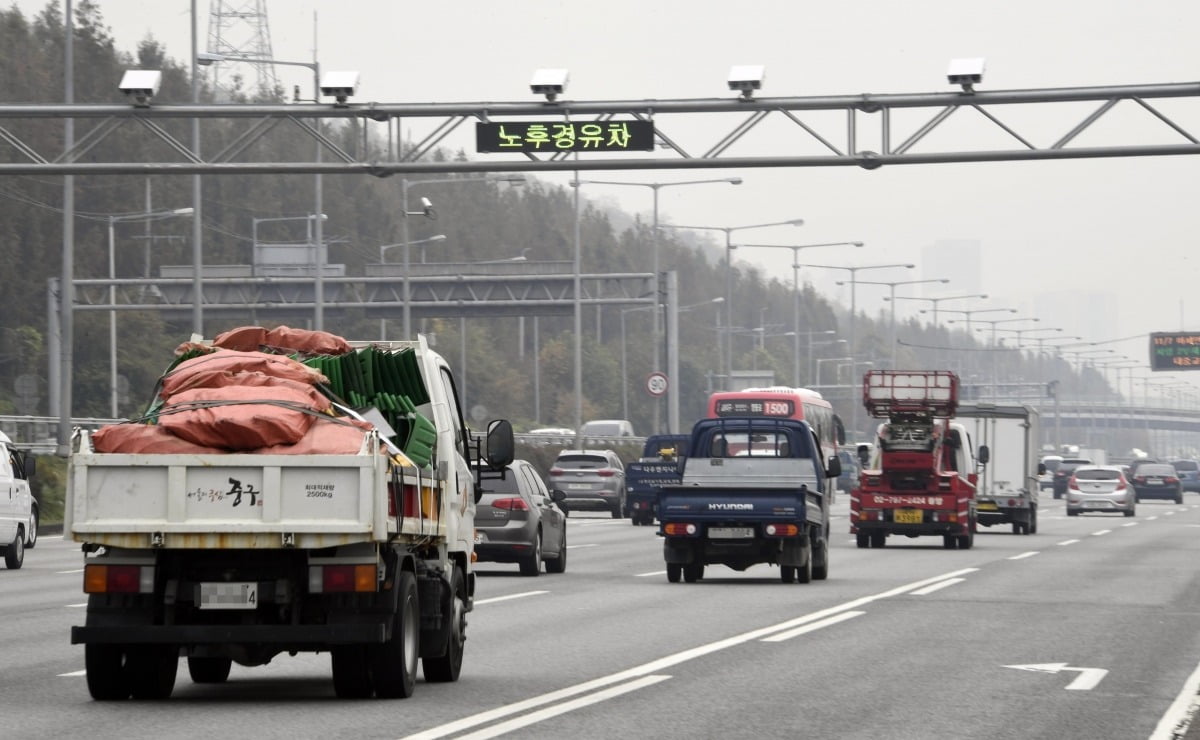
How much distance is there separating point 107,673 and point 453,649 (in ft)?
7.51

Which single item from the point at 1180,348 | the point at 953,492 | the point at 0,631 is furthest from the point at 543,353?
the point at 0,631

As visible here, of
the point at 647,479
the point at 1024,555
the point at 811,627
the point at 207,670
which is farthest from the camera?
the point at 647,479

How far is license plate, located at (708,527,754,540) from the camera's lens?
26828mm

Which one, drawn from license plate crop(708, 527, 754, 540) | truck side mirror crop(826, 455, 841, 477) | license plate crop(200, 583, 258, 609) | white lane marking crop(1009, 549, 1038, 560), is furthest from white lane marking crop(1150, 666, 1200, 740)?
white lane marking crop(1009, 549, 1038, 560)

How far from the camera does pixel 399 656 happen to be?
12.9m

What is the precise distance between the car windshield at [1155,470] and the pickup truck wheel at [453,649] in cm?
7368

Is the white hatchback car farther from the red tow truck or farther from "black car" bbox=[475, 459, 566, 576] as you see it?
"black car" bbox=[475, 459, 566, 576]

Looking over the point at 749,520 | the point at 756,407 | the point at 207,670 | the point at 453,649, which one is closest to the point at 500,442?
the point at 453,649

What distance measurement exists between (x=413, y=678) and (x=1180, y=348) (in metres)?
112

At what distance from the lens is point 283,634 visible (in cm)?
1240

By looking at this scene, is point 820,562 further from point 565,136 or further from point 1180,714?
point 1180,714

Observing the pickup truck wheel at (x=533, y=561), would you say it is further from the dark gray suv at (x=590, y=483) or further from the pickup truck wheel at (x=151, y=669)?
the dark gray suv at (x=590, y=483)

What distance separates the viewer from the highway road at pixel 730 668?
11938mm

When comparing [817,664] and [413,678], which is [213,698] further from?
[817,664]
